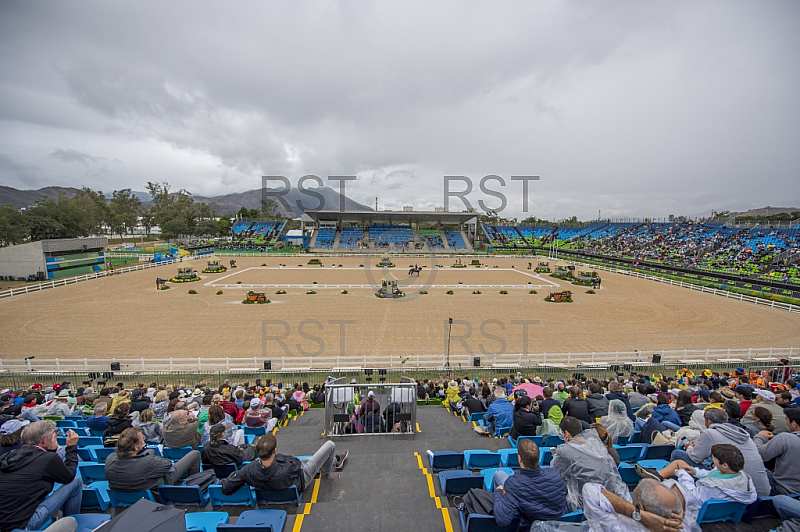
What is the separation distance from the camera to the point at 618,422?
5.35 metres

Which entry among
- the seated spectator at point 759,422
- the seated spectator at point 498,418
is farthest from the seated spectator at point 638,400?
the seated spectator at point 498,418

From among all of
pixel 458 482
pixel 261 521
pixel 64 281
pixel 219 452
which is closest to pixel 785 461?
pixel 458 482

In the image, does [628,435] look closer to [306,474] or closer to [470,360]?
[306,474]

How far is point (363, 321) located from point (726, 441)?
17558 millimetres

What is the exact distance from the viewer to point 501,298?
27.9m

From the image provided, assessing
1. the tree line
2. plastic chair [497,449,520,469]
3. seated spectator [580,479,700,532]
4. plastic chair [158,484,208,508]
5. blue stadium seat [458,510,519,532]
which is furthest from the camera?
the tree line

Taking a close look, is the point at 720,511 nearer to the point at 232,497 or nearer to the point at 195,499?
the point at 232,497

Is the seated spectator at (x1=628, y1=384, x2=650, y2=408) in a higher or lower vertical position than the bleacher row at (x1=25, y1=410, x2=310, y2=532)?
lower

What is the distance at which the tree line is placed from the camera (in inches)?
2237

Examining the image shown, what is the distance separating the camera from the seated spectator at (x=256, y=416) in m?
6.21

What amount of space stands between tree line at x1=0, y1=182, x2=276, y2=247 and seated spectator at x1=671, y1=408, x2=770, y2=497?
74095 millimetres

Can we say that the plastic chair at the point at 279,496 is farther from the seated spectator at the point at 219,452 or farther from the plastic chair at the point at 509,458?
the plastic chair at the point at 509,458

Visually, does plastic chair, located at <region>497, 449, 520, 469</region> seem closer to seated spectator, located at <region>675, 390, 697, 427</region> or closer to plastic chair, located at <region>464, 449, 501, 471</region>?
plastic chair, located at <region>464, 449, 501, 471</region>

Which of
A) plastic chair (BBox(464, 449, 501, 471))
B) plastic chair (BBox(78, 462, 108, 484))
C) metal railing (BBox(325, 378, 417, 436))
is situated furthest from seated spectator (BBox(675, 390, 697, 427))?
plastic chair (BBox(78, 462, 108, 484))
